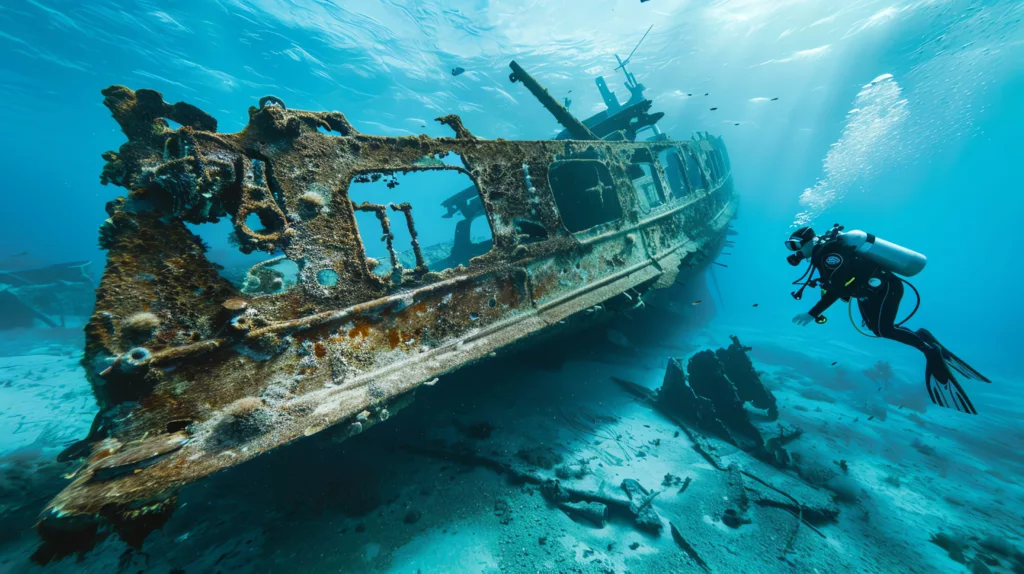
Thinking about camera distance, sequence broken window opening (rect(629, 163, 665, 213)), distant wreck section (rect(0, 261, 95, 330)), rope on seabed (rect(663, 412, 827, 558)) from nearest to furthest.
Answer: rope on seabed (rect(663, 412, 827, 558)) < broken window opening (rect(629, 163, 665, 213)) < distant wreck section (rect(0, 261, 95, 330))

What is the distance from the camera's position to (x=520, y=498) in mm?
4266

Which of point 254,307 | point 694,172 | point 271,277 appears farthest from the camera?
point 694,172

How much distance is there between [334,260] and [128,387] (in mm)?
1525

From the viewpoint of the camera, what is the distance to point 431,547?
3574 millimetres

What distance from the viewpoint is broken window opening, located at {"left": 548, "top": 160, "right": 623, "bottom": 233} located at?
25.4ft

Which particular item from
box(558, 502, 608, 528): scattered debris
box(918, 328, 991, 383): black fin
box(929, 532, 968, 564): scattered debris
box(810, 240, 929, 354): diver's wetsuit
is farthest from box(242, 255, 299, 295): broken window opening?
box(929, 532, 968, 564): scattered debris

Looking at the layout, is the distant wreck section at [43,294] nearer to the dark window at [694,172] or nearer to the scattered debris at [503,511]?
the scattered debris at [503,511]

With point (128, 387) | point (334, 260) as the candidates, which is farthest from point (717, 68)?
point (128, 387)

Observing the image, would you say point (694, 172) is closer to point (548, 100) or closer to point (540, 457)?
point (548, 100)

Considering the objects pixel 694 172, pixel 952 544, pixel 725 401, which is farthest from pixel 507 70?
pixel 952 544

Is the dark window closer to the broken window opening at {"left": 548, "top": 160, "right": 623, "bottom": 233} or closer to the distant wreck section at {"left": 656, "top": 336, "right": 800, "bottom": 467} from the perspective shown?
the broken window opening at {"left": 548, "top": 160, "right": 623, "bottom": 233}

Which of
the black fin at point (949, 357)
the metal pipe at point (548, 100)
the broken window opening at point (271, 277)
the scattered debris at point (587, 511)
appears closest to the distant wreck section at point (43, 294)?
the broken window opening at point (271, 277)

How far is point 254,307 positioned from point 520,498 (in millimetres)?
3689

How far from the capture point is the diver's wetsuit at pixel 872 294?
3.90 m
